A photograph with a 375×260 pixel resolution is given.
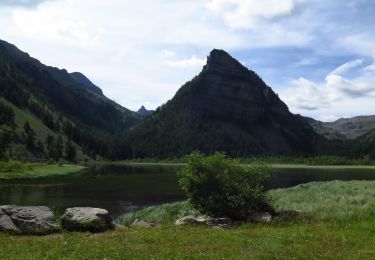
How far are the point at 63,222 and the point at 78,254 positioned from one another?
8775mm

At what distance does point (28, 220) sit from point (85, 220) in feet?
11.0

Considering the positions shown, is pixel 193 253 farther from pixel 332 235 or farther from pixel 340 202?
pixel 340 202

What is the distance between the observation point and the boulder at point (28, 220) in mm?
27156

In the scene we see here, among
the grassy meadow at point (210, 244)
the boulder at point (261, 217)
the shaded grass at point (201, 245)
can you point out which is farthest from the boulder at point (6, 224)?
the boulder at point (261, 217)

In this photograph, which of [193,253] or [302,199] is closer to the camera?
[193,253]

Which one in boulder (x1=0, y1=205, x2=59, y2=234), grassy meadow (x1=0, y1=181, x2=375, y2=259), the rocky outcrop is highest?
boulder (x1=0, y1=205, x2=59, y2=234)

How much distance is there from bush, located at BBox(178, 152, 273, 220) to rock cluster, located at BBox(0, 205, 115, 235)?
34.4 ft

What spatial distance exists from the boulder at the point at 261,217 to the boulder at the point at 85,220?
461 inches

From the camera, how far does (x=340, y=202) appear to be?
146 feet

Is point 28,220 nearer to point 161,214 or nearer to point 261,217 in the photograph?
point 261,217

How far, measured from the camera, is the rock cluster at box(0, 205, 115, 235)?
89.3 feet

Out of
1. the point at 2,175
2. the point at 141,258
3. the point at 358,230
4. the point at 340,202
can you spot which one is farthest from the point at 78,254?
the point at 2,175

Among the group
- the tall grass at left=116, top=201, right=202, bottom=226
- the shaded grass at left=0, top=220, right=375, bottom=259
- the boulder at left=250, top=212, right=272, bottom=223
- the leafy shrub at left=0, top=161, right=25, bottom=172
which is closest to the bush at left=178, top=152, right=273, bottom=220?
the boulder at left=250, top=212, right=272, bottom=223

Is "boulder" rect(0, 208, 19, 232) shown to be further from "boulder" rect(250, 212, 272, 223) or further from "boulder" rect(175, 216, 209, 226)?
"boulder" rect(250, 212, 272, 223)
